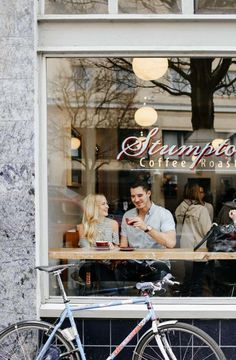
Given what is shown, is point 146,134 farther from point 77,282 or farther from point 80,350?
point 80,350

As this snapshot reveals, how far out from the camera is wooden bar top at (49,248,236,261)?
4.98m

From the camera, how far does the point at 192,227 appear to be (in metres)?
5.50

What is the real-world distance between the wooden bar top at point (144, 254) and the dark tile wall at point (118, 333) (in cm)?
62

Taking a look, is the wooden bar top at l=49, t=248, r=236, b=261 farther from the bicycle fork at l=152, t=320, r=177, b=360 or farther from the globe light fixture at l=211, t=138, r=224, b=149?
the globe light fixture at l=211, t=138, r=224, b=149

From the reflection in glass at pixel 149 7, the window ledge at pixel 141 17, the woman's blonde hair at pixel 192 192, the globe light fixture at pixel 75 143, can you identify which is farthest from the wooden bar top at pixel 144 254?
the reflection in glass at pixel 149 7

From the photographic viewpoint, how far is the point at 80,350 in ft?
13.5

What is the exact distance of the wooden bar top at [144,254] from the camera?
16.3ft

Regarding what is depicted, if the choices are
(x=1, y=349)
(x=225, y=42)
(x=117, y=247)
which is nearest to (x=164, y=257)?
(x=117, y=247)

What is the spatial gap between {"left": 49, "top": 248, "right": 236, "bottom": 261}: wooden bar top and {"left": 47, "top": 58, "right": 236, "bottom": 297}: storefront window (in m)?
0.03

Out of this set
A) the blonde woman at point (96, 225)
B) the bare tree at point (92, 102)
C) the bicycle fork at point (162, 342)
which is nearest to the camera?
the bicycle fork at point (162, 342)

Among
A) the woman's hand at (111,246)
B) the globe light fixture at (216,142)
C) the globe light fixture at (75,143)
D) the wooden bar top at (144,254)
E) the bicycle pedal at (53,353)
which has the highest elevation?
the globe light fixture at (75,143)

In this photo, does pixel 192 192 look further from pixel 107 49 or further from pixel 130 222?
pixel 107 49

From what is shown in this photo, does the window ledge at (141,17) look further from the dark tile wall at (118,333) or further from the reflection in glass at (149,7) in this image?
the dark tile wall at (118,333)

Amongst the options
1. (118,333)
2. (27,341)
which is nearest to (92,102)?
(118,333)
